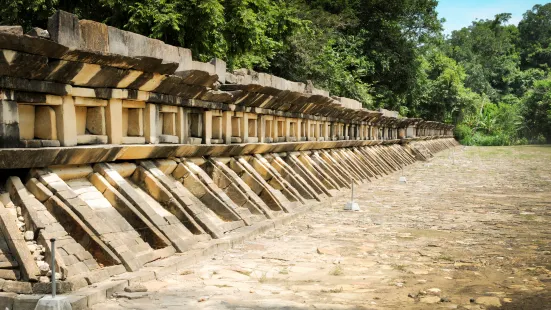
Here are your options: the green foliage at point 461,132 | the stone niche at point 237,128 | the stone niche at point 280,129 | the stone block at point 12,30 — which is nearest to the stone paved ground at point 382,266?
the stone niche at point 237,128

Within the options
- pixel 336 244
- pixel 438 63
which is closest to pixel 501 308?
pixel 336 244

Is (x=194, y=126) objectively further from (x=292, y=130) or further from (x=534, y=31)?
(x=534, y=31)

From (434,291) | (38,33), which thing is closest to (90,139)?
(38,33)

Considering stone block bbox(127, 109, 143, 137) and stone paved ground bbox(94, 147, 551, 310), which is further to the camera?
stone block bbox(127, 109, 143, 137)

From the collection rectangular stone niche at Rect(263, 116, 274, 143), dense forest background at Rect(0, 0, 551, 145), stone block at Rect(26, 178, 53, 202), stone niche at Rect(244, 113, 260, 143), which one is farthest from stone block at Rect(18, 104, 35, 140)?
dense forest background at Rect(0, 0, 551, 145)

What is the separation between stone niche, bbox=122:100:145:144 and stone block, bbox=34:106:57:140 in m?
1.50

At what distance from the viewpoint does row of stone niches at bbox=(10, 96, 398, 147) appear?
665cm

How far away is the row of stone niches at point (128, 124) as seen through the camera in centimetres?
665

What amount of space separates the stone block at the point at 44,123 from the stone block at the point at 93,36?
809mm

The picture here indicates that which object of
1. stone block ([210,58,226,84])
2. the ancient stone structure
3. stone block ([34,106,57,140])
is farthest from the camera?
stone block ([210,58,226,84])

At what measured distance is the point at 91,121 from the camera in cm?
751

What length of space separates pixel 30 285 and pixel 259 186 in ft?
21.4

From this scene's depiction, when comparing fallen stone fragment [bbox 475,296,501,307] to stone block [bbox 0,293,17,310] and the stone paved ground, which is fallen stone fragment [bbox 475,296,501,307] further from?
stone block [bbox 0,293,17,310]

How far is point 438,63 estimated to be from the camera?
191 feet
